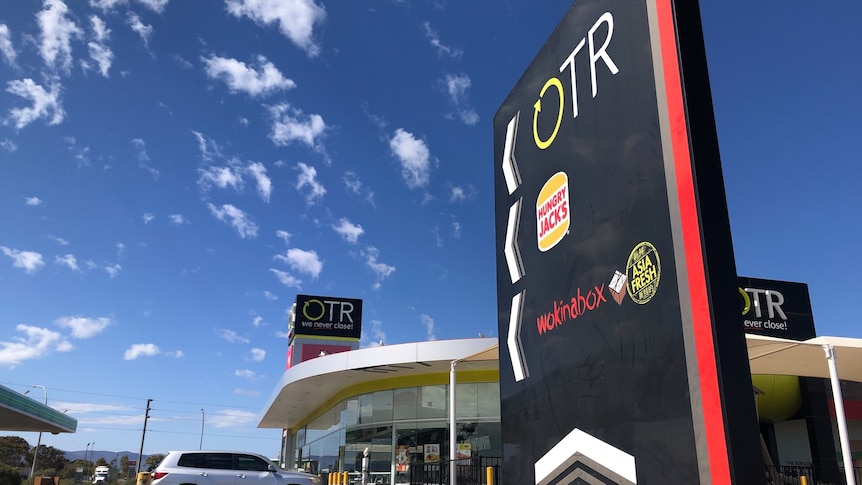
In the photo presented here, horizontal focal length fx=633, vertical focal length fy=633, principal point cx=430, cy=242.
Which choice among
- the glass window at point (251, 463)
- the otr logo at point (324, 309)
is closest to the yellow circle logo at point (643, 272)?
the glass window at point (251, 463)

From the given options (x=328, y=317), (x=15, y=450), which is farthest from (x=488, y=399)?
(x=15, y=450)

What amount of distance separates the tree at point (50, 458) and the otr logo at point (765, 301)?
75.7 m

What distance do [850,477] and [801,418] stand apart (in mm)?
14088

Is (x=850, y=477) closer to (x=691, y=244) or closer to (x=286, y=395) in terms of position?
(x=691, y=244)

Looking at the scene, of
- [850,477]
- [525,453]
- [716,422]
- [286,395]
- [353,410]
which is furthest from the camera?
[286,395]

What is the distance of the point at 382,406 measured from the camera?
21.4 m

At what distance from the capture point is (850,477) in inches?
316

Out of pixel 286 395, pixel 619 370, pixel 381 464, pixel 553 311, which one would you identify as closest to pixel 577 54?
pixel 553 311

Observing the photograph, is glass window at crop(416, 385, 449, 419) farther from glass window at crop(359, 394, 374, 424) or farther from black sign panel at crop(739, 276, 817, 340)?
black sign panel at crop(739, 276, 817, 340)

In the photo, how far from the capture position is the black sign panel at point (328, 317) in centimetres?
3909

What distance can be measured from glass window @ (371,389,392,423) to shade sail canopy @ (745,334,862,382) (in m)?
12.5

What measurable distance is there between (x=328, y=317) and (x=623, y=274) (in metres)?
36.6

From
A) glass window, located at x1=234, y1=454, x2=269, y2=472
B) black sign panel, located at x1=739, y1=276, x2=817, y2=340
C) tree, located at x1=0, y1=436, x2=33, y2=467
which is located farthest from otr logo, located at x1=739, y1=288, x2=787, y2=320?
tree, located at x1=0, y1=436, x2=33, y2=467

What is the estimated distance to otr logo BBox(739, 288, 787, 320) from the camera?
2150cm
